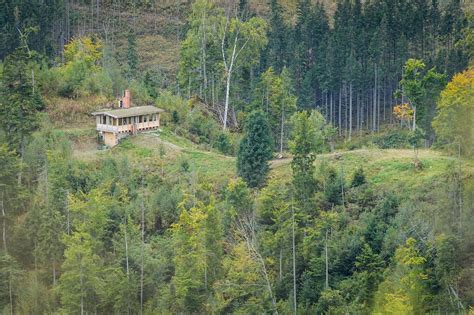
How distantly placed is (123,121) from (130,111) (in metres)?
1.09

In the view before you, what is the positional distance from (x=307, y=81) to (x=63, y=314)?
156 feet

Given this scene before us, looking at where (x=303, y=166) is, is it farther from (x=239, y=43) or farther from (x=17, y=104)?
(x=239, y=43)

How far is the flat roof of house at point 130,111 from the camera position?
226ft

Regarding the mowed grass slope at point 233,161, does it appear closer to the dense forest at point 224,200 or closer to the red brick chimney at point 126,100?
the dense forest at point 224,200

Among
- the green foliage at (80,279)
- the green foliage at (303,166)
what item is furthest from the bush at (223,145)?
the green foliage at (80,279)

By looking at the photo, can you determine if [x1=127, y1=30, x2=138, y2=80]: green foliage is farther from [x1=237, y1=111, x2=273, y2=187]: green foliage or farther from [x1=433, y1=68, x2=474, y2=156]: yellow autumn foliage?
[x1=433, y1=68, x2=474, y2=156]: yellow autumn foliage

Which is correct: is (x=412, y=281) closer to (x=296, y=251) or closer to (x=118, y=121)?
(x=296, y=251)

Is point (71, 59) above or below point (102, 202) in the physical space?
above

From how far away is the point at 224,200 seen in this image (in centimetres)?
5741

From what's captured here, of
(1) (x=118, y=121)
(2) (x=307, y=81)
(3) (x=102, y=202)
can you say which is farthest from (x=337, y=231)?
(2) (x=307, y=81)

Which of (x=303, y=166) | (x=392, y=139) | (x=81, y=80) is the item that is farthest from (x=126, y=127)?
(x=392, y=139)

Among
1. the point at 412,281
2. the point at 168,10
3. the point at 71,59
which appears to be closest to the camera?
the point at 412,281

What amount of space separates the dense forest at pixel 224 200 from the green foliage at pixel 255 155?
0.32ft

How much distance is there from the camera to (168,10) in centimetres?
11862
